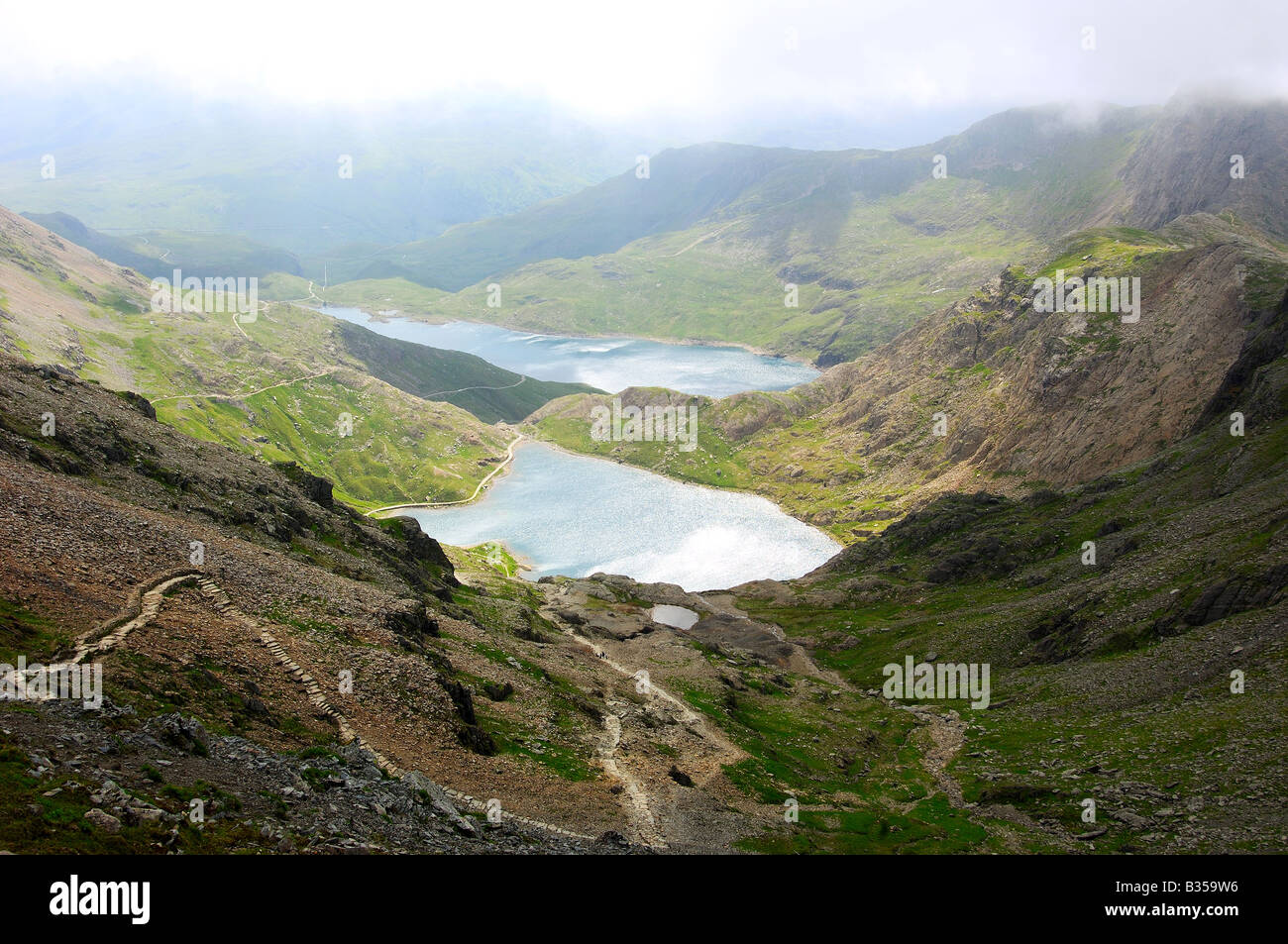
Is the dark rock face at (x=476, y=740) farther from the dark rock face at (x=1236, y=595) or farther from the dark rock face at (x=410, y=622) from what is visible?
the dark rock face at (x=1236, y=595)

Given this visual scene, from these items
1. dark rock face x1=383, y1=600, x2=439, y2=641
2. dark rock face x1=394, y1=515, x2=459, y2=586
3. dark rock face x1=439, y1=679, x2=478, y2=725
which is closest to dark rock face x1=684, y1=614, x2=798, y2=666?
dark rock face x1=394, y1=515, x2=459, y2=586

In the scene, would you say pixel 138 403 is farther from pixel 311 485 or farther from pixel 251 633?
pixel 251 633

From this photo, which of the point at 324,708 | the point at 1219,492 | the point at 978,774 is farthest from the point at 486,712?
the point at 1219,492

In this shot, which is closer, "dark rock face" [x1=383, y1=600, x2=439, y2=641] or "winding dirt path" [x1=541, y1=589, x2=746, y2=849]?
"winding dirt path" [x1=541, y1=589, x2=746, y2=849]

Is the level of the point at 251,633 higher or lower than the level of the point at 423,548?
lower

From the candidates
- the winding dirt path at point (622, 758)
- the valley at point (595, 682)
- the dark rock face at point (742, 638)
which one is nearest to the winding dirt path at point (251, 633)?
the valley at point (595, 682)

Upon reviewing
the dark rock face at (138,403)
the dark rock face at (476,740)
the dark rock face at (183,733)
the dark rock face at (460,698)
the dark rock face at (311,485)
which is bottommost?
the dark rock face at (476,740)

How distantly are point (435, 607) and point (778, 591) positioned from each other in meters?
89.6

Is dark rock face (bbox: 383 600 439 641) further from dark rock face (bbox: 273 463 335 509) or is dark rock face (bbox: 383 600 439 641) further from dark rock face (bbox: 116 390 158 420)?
dark rock face (bbox: 116 390 158 420)

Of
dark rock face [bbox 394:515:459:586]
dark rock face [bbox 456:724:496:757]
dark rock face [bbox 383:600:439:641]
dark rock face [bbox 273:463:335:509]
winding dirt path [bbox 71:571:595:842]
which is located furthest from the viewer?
dark rock face [bbox 394:515:459:586]

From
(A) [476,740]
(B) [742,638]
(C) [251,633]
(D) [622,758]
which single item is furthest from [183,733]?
(B) [742,638]

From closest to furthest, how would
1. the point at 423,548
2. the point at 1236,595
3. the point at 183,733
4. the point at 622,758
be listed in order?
the point at 183,733, the point at 622,758, the point at 1236,595, the point at 423,548

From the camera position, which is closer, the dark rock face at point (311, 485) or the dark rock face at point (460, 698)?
the dark rock face at point (460, 698)
